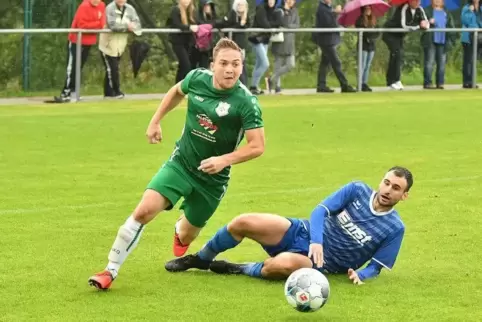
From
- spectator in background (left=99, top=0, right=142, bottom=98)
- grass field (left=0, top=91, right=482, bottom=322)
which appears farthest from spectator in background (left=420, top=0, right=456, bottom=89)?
spectator in background (left=99, top=0, right=142, bottom=98)

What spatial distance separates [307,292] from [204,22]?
1634cm

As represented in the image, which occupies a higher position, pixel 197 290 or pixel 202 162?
pixel 202 162

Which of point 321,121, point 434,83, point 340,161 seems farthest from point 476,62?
point 340,161

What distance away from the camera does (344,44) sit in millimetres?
25906

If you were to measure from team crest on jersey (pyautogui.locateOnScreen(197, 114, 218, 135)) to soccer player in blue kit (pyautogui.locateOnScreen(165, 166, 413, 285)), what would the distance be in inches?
27.2

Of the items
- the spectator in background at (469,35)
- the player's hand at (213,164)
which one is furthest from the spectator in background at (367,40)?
the player's hand at (213,164)

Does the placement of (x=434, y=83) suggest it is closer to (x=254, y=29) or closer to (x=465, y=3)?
(x=465, y=3)

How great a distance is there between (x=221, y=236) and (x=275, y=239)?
0.42m

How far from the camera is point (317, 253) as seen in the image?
8.19 meters

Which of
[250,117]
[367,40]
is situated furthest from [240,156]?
[367,40]

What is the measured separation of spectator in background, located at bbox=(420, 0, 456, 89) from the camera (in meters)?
27.1

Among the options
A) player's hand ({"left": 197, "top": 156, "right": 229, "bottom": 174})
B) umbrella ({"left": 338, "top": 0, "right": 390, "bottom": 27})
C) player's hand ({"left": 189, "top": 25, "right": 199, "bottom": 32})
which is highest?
umbrella ({"left": 338, "top": 0, "right": 390, "bottom": 27})

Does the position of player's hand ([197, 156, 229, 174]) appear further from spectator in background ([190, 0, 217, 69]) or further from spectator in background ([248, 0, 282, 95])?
spectator in background ([248, 0, 282, 95])

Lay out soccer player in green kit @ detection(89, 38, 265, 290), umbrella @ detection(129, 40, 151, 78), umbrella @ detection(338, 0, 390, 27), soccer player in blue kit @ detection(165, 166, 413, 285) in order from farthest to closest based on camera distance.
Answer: umbrella @ detection(338, 0, 390, 27)
umbrella @ detection(129, 40, 151, 78)
soccer player in blue kit @ detection(165, 166, 413, 285)
soccer player in green kit @ detection(89, 38, 265, 290)
